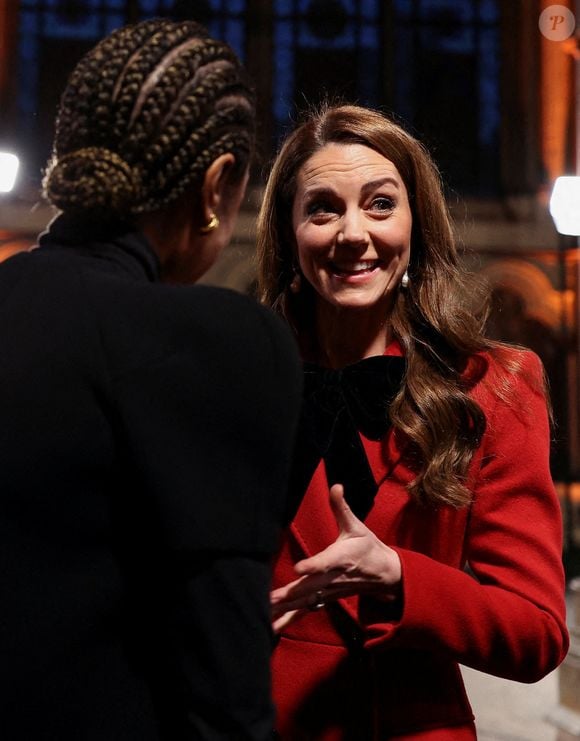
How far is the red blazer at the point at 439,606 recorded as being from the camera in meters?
1.50

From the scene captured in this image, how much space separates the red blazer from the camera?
150 cm

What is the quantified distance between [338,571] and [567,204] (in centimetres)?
736

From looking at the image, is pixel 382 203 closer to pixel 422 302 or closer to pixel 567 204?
pixel 422 302

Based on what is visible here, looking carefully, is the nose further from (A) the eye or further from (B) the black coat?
(B) the black coat

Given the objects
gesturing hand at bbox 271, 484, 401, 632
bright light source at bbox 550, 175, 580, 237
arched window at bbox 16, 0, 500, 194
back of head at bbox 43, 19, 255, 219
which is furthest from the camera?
arched window at bbox 16, 0, 500, 194

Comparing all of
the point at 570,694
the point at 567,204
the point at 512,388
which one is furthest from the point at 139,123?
the point at 567,204

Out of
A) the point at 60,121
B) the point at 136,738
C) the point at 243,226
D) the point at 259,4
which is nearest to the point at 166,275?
the point at 60,121

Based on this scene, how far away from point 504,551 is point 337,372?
0.45 metres

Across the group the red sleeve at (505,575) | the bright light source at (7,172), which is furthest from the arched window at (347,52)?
the red sleeve at (505,575)

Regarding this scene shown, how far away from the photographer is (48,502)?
91 centimetres

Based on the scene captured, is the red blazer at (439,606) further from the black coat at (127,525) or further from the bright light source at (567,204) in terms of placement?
the bright light source at (567,204)

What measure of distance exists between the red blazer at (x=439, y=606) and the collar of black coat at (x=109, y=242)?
0.67 m

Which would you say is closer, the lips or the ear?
the ear

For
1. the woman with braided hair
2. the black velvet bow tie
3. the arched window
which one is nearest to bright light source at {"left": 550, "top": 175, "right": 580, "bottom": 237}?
the black velvet bow tie
